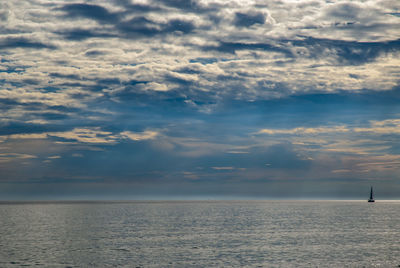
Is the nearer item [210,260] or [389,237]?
[210,260]

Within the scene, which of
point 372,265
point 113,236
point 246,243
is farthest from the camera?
point 113,236

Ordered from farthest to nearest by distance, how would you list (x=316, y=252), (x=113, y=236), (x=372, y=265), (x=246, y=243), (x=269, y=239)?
(x=113, y=236), (x=269, y=239), (x=246, y=243), (x=316, y=252), (x=372, y=265)

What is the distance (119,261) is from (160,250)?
463 inches

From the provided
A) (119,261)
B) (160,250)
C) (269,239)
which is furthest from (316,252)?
(119,261)

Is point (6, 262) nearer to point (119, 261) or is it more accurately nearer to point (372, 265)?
point (119, 261)

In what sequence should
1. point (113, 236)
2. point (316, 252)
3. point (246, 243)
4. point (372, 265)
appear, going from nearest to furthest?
point (372, 265), point (316, 252), point (246, 243), point (113, 236)

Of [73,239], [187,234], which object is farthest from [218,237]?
[73,239]

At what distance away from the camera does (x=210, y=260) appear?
61250mm

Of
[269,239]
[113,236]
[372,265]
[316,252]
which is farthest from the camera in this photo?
[113,236]

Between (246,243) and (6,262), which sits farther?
(246,243)

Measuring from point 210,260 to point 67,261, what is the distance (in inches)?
799

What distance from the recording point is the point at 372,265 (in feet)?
191

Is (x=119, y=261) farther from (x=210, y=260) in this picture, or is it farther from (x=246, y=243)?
(x=246, y=243)

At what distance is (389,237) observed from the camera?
9444cm
